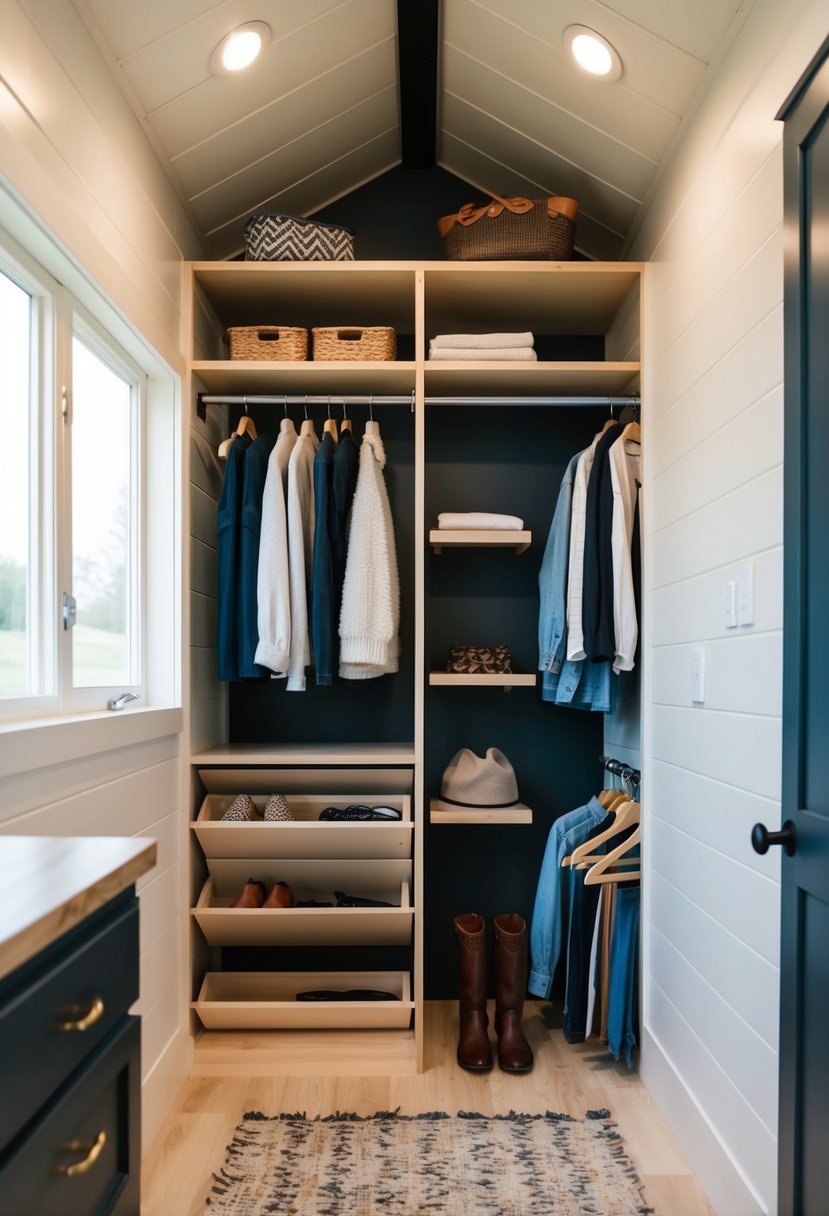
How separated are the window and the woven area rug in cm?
110

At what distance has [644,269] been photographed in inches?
100

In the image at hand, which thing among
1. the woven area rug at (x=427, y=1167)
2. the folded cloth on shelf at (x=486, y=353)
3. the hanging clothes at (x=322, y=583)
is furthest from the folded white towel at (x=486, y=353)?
the woven area rug at (x=427, y=1167)

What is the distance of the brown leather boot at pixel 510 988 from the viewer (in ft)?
8.18

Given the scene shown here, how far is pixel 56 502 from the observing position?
180 centimetres

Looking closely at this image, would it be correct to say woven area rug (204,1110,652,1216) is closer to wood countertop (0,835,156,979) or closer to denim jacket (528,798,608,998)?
denim jacket (528,798,608,998)

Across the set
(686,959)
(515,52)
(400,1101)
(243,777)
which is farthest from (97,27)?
(400,1101)

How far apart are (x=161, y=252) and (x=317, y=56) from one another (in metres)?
0.64

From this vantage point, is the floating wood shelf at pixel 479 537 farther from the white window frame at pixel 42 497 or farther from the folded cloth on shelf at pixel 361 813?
the white window frame at pixel 42 497

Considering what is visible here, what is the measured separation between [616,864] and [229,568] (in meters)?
1.37

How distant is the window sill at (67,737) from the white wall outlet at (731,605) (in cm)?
126

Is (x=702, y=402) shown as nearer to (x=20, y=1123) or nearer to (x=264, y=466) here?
(x=264, y=466)

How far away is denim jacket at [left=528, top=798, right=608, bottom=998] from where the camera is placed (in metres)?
2.54

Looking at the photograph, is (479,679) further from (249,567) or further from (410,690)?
(249,567)

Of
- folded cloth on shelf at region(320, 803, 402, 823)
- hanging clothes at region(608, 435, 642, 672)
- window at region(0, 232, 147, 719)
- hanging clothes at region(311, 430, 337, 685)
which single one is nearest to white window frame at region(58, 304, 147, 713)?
window at region(0, 232, 147, 719)
